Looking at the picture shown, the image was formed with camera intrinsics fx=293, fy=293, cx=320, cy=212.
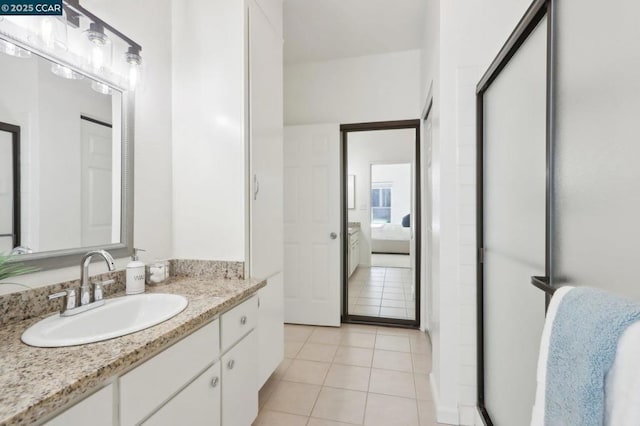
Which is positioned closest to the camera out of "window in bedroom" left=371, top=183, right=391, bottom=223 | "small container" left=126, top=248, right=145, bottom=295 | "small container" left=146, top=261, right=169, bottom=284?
"small container" left=126, top=248, right=145, bottom=295

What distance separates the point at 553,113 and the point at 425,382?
1.94m

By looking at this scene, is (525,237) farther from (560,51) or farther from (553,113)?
(560,51)

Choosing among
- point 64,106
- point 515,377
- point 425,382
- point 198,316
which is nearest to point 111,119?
point 64,106

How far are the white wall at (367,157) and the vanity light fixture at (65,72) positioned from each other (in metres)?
4.49

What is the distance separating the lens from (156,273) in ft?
5.00

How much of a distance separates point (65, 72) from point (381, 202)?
7.66 metres

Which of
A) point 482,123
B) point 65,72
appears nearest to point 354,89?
point 482,123

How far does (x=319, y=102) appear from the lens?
3.26m

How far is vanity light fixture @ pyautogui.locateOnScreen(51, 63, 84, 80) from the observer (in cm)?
120

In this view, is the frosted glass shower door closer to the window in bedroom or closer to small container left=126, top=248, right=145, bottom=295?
small container left=126, top=248, right=145, bottom=295

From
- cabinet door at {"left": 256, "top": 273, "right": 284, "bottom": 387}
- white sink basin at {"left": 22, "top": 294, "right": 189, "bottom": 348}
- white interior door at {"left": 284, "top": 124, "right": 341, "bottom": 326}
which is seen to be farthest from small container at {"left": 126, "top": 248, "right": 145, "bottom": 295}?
white interior door at {"left": 284, "top": 124, "right": 341, "bottom": 326}

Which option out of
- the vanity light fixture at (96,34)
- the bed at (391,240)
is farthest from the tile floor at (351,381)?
the bed at (391,240)

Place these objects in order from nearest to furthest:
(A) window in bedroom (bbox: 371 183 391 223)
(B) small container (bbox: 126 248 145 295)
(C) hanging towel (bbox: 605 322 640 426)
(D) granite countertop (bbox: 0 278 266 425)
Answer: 1. (C) hanging towel (bbox: 605 322 640 426)
2. (D) granite countertop (bbox: 0 278 266 425)
3. (B) small container (bbox: 126 248 145 295)
4. (A) window in bedroom (bbox: 371 183 391 223)

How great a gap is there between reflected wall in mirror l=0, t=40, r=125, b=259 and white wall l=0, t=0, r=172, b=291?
0.11 meters
